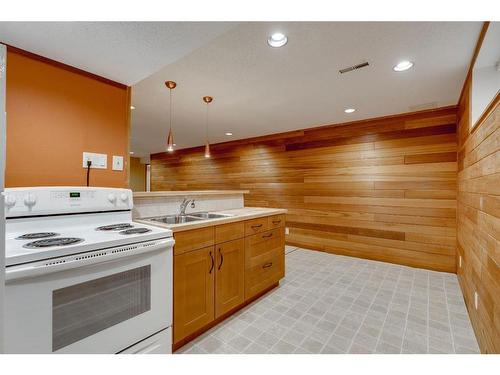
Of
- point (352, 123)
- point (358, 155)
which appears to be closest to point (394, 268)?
point (358, 155)

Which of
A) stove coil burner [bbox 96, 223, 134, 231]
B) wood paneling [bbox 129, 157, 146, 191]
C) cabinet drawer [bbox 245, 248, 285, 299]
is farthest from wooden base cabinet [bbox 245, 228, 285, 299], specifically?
wood paneling [bbox 129, 157, 146, 191]

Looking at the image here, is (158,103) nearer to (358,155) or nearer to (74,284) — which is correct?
(74,284)

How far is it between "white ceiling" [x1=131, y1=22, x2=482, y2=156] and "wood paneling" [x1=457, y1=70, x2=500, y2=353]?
2.19 ft

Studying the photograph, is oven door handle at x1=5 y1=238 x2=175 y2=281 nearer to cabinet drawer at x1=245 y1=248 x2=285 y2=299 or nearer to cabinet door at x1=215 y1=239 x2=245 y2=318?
cabinet door at x1=215 y1=239 x2=245 y2=318

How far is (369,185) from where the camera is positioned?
3.64 meters

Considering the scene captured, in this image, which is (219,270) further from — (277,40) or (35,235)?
(277,40)

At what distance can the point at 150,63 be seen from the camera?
68.7 inches

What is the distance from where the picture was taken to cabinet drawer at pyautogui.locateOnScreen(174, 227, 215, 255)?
1.62 m

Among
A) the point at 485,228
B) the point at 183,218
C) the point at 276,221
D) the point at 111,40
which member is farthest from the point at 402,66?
the point at 183,218

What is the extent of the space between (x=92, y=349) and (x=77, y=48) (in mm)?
1812

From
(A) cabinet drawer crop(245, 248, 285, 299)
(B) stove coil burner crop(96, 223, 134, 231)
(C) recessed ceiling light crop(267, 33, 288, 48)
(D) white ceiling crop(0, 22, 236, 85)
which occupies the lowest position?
(A) cabinet drawer crop(245, 248, 285, 299)

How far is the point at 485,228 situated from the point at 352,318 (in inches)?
48.2
